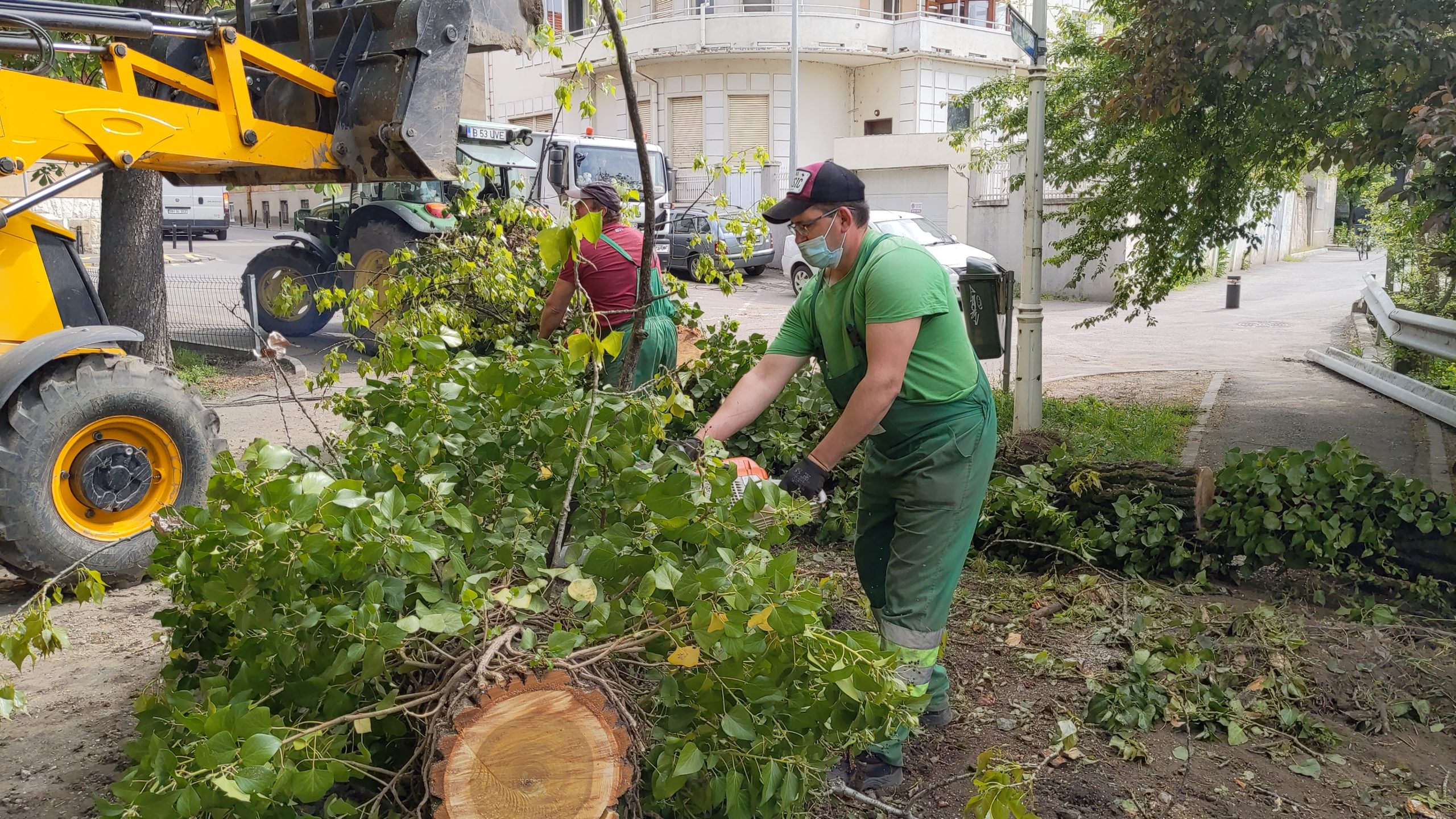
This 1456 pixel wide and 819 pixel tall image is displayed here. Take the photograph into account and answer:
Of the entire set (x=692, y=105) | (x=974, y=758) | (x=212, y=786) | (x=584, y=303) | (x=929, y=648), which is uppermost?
(x=692, y=105)

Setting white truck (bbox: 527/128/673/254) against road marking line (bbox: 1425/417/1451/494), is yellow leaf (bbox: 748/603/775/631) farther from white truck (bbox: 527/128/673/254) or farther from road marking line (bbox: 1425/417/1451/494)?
white truck (bbox: 527/128/673/254)

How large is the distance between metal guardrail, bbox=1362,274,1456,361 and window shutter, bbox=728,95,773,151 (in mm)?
23395

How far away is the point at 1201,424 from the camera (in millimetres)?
9117

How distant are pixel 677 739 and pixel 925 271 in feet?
5.57

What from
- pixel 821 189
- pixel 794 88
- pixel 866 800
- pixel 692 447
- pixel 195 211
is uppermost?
pixel 794 88

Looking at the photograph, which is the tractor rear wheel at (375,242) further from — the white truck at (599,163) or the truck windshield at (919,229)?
the truck windshield at (919,229)

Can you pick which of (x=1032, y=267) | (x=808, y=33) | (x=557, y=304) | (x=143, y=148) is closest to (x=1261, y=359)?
(x=1032, y=267)

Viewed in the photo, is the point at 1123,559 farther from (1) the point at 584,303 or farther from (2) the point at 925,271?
(1) the point at 584,303

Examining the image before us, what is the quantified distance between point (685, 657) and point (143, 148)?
4626mm

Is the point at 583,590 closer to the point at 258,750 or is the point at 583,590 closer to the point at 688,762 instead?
the point at 688,762

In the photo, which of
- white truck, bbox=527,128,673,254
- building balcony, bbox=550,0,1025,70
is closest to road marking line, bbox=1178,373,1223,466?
white truck, bbox=527,128,673,254

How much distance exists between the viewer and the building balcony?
1258 inches

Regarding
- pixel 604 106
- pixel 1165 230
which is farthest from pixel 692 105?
pixel 1165 230

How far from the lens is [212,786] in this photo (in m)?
2.10
